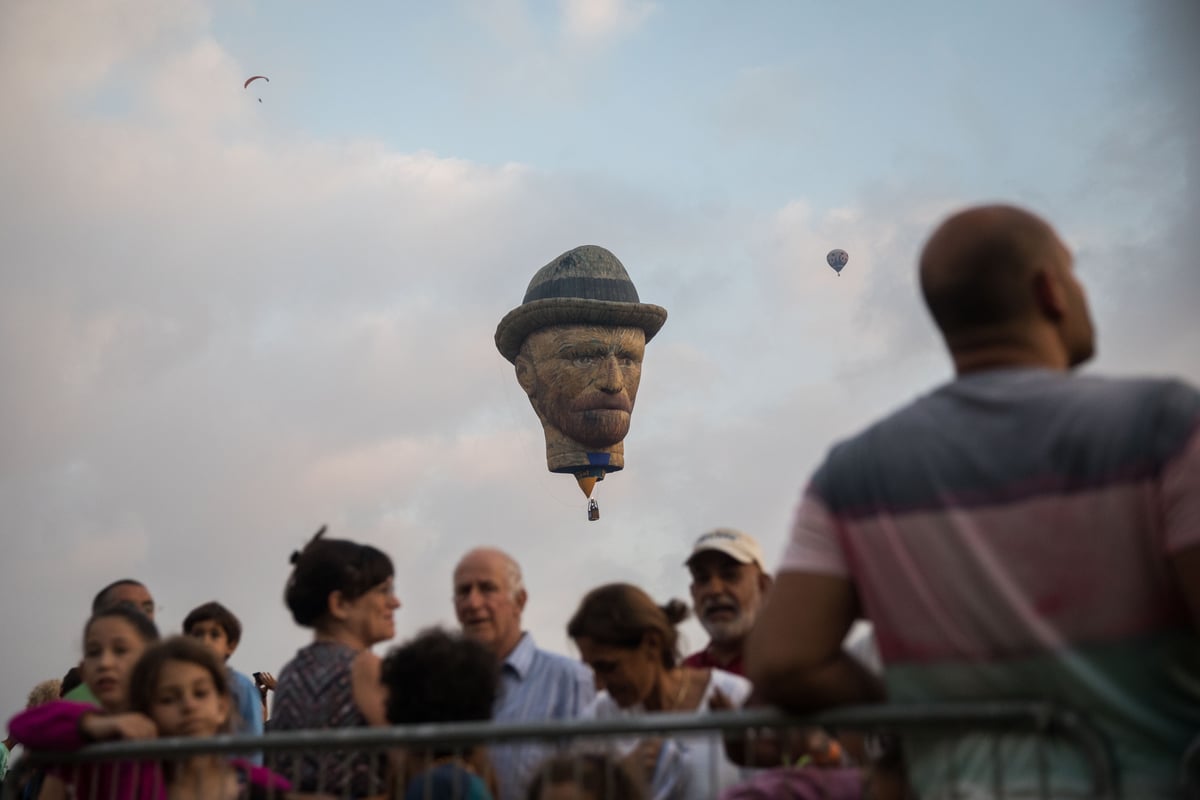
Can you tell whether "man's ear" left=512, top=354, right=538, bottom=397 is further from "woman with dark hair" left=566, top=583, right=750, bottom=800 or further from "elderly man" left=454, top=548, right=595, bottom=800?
"woman with dark hair" left=566, top=583, right=750, bottom=800

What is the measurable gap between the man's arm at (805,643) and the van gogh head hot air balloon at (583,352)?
29.6 metres

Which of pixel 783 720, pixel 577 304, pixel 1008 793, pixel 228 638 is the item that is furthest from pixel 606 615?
pixel 577 304

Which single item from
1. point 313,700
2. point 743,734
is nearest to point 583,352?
point 313,700

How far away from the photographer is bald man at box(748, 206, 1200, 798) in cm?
226

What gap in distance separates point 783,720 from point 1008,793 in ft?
1.42

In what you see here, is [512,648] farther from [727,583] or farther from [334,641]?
[727,583]

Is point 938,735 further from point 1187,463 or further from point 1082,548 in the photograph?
point 1187,463

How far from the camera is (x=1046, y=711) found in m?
2.32

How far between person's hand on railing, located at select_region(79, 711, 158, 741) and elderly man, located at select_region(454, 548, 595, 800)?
129cm

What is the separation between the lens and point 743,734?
271cm

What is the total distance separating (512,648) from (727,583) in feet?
2.57

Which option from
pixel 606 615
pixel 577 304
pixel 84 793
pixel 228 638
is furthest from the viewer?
pixel 577 304

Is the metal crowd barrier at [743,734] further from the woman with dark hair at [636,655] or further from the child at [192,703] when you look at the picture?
the woman with dark hair at [636,655]

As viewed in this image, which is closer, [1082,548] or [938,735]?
[1082,548]
